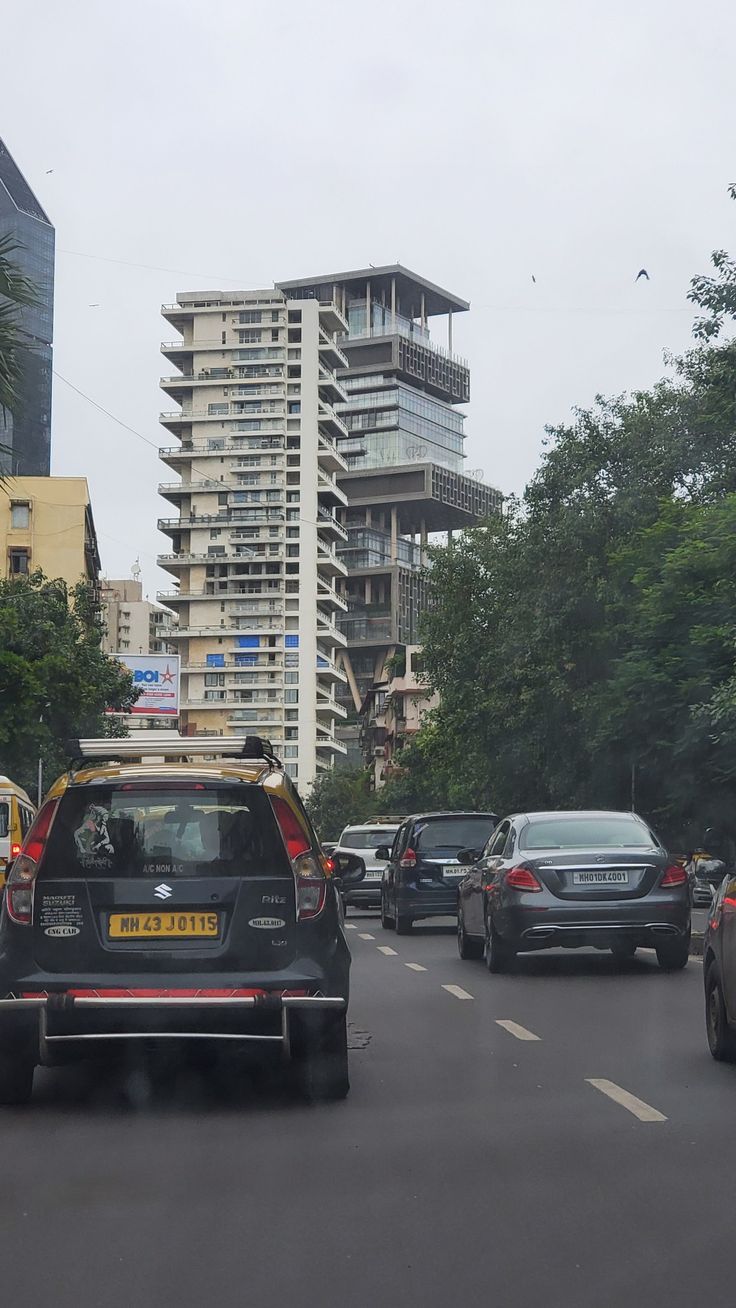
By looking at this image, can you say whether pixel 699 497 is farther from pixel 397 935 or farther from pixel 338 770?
pixel 338 770

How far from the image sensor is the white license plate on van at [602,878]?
16.8 m

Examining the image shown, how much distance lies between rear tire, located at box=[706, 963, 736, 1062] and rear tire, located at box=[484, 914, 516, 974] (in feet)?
20.8

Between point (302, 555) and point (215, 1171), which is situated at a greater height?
point (302, 555)

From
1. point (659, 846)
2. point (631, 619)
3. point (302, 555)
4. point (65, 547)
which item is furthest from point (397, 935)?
point (302, 555)

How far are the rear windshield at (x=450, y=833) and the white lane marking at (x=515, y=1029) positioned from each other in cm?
1414

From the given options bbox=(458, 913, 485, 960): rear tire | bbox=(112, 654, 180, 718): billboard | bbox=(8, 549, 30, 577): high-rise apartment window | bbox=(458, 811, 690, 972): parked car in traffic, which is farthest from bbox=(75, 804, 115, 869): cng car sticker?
bbox=(8, 549, 30, 577): high-rise apartment window

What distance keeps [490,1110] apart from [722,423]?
26407 mm

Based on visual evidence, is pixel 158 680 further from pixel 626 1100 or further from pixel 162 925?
pixel 626 1100

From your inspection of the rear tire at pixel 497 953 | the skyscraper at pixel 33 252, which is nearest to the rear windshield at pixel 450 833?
the rear tire at pixel 497 953

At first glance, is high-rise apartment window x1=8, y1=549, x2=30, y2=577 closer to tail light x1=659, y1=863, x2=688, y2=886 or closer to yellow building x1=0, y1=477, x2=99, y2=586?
yellow building x1=0, y1=477, x2=99, y2=586

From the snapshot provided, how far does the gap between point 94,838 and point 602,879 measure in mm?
8370

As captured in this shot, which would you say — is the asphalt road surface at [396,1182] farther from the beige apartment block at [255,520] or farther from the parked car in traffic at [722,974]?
the beige apartment block at [255,520]

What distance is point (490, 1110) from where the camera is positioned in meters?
8.91

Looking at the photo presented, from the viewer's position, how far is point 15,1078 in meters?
9.09
